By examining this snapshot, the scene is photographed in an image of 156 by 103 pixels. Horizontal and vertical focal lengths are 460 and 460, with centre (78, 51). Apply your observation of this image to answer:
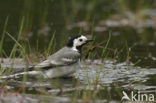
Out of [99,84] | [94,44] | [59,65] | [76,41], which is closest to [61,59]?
[59,65]

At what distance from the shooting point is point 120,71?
350 inches

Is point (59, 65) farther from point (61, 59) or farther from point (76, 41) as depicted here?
point (76, 41)

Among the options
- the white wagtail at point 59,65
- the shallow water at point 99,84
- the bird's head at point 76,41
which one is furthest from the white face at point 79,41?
the shallow water at point 99,84

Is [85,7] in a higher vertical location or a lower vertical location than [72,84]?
higher

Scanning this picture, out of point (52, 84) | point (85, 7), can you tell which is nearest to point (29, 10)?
point (85, 7)

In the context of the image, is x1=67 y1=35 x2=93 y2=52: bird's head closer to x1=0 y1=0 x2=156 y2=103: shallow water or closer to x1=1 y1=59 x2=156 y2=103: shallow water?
x1=0 y1=0 x2=156 y2=103: shallow water

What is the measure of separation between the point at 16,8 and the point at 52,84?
8.57 m

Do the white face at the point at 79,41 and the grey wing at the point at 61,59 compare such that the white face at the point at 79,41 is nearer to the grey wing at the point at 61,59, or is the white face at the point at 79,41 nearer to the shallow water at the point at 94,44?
the grey wing at the point at 61,59

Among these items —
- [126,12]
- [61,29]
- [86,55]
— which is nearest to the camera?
[86,55]

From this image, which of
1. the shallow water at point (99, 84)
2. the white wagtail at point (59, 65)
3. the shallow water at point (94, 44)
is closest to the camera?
the shallow water at point (99, 84)

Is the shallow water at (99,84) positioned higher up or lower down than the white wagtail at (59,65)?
lower down

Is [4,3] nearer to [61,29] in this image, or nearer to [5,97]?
[61,29]

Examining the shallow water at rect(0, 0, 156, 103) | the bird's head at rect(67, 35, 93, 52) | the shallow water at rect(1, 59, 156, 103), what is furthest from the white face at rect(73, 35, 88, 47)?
the shallow water at rect(1, 59, 156, 103)


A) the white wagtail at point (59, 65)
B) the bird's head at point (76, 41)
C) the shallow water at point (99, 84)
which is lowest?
the shallow water at point (99, 84)
